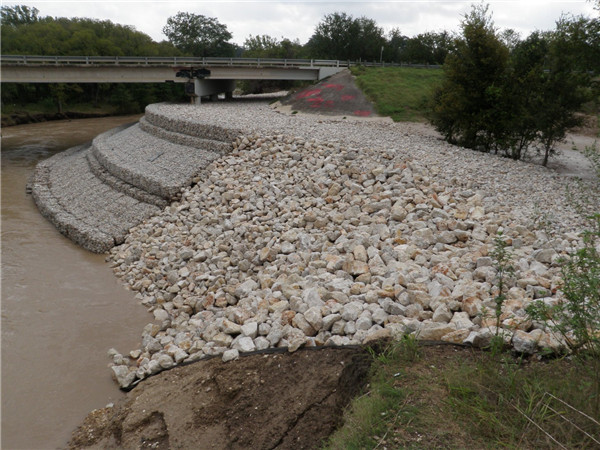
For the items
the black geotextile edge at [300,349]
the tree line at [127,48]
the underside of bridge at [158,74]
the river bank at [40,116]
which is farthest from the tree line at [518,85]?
the river bank at [40,116]

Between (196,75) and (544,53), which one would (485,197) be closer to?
(544,53)

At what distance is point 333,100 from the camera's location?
1064 inches

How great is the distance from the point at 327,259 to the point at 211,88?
90.9ft

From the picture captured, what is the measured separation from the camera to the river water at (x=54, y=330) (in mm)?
6285

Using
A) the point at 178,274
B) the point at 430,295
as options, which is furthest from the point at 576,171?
the point at 178,274

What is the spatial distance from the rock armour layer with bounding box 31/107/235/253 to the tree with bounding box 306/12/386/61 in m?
30.5

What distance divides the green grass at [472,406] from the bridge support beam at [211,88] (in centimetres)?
2856

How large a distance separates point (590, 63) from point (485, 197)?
269 inches

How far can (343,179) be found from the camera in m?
11.2

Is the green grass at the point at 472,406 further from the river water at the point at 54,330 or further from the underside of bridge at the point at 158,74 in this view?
the underside of bridge at the point at 158,74

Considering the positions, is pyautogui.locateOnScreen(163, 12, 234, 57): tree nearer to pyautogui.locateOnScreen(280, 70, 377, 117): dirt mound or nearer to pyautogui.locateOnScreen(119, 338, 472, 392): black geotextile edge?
pyautogui.locateOnScreen(280, 70, 377, 117): dirt mound

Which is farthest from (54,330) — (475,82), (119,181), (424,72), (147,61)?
(424,72)

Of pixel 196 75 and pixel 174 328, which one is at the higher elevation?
pixel 196 75

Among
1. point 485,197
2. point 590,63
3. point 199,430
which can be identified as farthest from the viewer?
point 590,63
